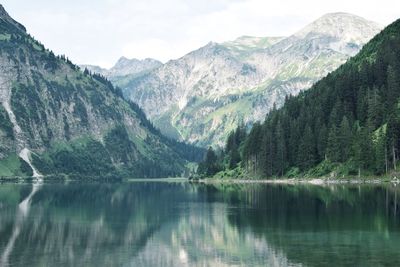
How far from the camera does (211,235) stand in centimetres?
6881

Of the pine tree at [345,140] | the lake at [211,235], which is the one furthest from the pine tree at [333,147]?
the lake at [211,235]

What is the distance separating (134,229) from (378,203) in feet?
152

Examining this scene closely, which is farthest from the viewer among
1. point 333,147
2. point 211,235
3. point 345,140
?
point 333,147

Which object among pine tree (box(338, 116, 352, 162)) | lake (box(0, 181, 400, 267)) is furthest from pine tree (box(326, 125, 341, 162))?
lake (box(0, 181, 400, 267))

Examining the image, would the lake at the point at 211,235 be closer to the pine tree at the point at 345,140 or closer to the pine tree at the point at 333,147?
the pine tree at the point at 345,140

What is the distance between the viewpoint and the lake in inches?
2014

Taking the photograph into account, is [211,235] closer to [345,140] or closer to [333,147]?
[345,140]

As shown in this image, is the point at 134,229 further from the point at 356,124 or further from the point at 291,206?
the point at 356,124

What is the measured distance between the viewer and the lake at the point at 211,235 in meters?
51.2

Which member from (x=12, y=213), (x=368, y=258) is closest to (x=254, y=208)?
(x=12, y=213)

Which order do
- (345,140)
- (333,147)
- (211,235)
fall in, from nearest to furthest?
(211,235) → (345,140) → (333,147)

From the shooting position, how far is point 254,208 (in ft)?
337

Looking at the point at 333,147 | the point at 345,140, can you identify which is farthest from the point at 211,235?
the point at 333,147

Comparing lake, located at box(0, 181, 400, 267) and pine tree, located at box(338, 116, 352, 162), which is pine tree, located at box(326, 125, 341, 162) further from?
lake, located at box(0, 181, 400, 267)
